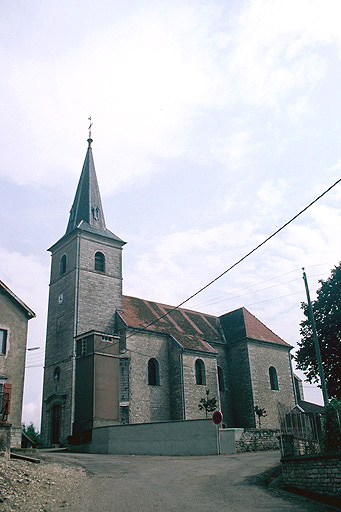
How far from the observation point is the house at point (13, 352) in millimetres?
19062

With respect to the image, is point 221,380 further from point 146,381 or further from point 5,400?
point 5,400

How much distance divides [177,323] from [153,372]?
5.42 meters

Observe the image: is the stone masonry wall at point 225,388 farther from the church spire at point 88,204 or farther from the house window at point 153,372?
the church spire at point 88,204

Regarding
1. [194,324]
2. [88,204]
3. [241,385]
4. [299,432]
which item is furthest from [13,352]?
[241,385]

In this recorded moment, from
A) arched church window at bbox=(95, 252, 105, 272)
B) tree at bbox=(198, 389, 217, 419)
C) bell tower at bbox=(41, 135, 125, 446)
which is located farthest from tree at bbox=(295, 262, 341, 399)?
arched church window at bbox=(95, 252, 105, 272)

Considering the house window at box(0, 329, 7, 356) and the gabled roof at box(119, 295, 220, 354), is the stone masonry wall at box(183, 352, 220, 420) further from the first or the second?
the house window at box(0, 329, 7, 356)

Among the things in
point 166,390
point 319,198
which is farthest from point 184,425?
point 319,198

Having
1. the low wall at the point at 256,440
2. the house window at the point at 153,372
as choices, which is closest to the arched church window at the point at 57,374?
the house window at the point at 153,372

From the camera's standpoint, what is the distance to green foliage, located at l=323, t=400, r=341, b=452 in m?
11.5

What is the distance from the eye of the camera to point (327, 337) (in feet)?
89.8

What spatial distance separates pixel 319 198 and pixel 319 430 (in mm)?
6539

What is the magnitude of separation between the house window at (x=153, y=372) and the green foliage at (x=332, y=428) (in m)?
19.1

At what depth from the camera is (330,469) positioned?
1110 centimetres

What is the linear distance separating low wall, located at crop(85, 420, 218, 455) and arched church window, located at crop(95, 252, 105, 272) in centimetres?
1200
